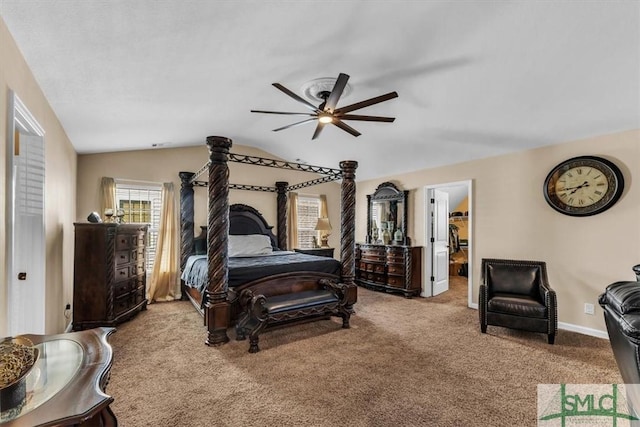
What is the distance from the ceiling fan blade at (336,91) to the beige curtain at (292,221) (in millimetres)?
3761

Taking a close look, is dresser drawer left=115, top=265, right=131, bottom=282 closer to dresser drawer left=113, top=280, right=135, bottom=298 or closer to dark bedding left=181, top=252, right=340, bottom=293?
dresser drawer left=113, top=280, right=135, bottom=298

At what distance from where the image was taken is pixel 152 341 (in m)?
3.32

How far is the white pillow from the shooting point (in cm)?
502

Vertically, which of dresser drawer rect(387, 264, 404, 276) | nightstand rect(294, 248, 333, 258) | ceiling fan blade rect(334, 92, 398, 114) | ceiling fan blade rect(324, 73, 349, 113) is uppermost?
ceiling fan blade rect(324, 73, 349, 113)

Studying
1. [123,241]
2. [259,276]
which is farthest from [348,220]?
[123,241]

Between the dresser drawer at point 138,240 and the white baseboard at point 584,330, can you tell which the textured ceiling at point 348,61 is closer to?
the dresser drawer at point 138,240

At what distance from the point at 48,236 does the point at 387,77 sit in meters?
3.66

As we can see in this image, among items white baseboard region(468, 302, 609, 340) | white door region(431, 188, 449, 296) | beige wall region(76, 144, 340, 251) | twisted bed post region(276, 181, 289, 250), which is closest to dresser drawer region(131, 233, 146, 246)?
beige wall region(76, 144, 340, 251)

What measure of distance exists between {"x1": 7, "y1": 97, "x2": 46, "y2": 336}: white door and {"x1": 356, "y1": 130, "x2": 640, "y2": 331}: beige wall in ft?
17.6

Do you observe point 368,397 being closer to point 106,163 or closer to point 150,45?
point 150,45

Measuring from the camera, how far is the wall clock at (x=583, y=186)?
3.47 m

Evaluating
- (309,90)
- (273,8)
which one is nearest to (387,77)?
(309,90)

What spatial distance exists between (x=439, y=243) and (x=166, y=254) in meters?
5.10

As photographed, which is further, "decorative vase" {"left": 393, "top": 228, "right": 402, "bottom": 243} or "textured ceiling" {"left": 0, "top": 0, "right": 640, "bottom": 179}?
"decorative vase" {"left": 393, "top": 228, "right": 402, "bottom": 243}
